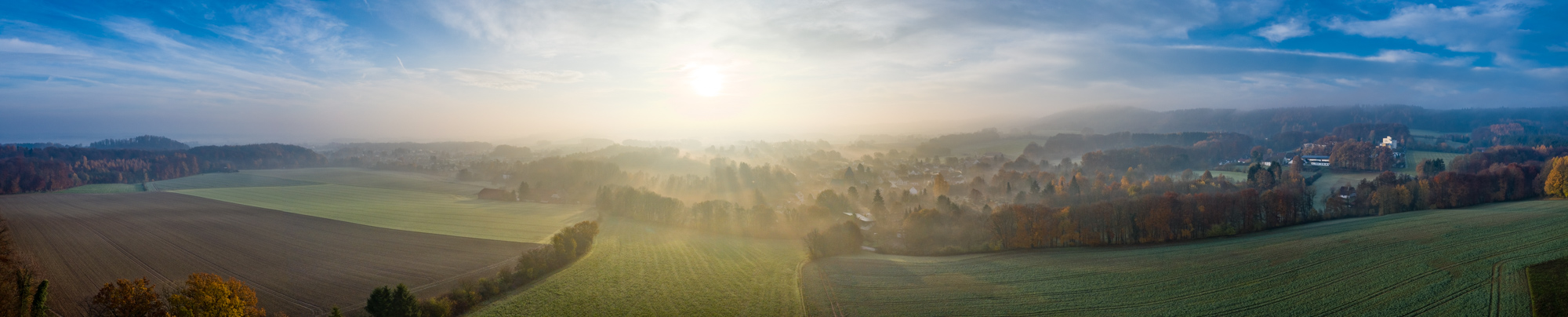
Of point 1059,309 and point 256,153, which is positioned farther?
point 256,153

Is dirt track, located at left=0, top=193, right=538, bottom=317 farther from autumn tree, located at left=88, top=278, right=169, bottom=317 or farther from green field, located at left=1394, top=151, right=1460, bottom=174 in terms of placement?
green field, located at left=1394, top=151, right=1460, bottom=174

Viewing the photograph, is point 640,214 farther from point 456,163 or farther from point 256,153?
point 256,153

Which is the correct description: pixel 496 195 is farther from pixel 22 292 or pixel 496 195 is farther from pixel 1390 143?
pixel 1390 143

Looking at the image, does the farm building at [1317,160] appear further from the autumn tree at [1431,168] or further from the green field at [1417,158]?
the autumn tree at [1431,168]

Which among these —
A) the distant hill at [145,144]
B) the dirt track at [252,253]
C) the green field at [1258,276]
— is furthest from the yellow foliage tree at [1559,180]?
the distant hill at [145,144]

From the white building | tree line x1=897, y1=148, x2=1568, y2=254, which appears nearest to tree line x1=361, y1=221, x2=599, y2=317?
tree line x1=897, y1=148, x2=1568, y2=254

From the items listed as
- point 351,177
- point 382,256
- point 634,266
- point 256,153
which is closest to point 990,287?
point 634,266
